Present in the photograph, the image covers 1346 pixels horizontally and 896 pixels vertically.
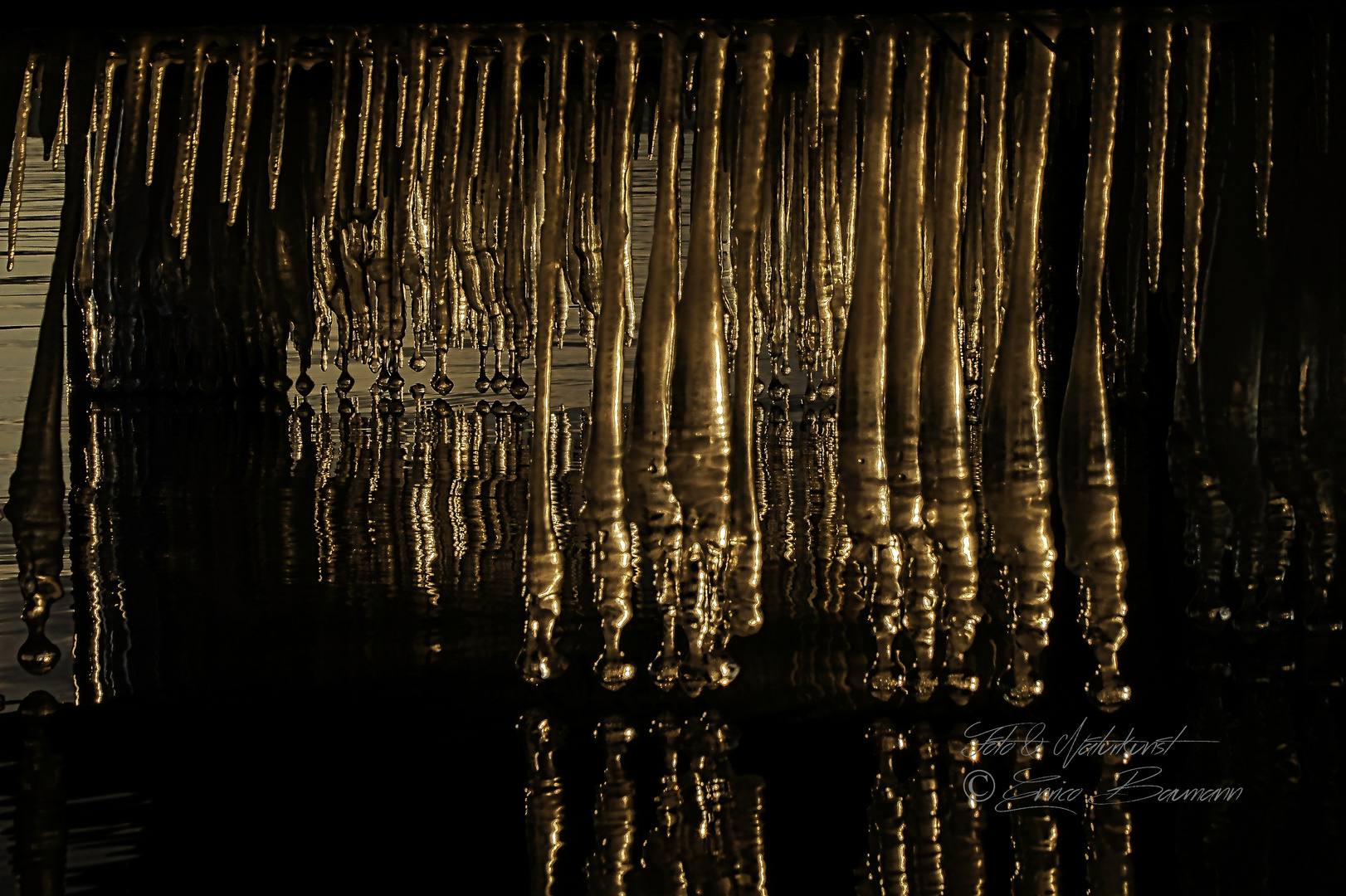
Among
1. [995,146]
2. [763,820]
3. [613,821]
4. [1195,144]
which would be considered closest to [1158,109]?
[1195,144]

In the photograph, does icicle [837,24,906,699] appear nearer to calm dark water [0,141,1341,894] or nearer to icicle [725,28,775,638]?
icicle [725,28,775,638]

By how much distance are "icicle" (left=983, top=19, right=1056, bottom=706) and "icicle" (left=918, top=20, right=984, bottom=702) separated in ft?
0.15

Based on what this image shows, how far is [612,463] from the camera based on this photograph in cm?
168

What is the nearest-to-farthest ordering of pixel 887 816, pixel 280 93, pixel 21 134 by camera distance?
pixel 887 816
pixel 280 93
pixel 21 134

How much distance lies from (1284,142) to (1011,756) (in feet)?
3.28

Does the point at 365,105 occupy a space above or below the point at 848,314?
above

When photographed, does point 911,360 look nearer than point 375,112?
Yes

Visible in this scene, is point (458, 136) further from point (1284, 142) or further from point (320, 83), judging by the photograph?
point (1284, 142)

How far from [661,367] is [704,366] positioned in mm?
79

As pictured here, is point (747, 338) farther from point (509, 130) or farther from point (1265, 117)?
point (1265, 117)

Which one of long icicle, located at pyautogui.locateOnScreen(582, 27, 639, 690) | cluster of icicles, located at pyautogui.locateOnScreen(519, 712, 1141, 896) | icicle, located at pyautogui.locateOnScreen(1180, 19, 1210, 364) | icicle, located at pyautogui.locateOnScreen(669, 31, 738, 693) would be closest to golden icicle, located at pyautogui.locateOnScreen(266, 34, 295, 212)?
long icicle, located at pyautogui.locateOnScreen(582, 27, 639, 690)

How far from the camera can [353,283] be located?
4.52 m

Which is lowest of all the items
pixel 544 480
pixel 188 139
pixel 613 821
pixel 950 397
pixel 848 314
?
pixel 613 821

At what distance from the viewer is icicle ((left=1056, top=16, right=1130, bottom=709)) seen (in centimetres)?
161
